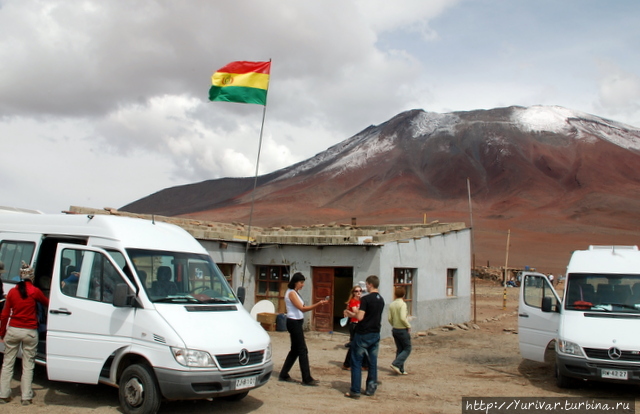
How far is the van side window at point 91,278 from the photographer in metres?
6.98

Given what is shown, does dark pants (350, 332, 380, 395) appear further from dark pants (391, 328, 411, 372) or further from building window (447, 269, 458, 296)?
building window (447, 269, 458, 296)

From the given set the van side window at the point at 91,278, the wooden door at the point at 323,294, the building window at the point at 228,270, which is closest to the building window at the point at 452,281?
the wooden door at the point at 323,294

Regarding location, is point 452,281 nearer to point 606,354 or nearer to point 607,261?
point 607,261

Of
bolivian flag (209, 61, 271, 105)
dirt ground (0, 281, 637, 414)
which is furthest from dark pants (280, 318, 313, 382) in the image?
bolivian flag (209, 61, 271, 105)

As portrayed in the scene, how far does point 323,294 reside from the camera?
16078mm

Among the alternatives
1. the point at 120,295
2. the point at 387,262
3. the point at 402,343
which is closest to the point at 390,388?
the point at 402,343

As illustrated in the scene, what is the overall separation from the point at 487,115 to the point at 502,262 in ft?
372

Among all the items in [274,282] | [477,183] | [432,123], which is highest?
[432,123]

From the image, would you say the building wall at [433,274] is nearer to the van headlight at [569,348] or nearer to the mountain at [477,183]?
the van headlight at [569,348]

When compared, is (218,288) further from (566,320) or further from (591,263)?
(591,263)

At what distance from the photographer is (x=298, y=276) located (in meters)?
8.46

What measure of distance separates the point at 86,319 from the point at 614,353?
6.85 meters

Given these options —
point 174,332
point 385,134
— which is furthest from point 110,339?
point 385,134

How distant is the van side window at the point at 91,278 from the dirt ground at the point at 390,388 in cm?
135
